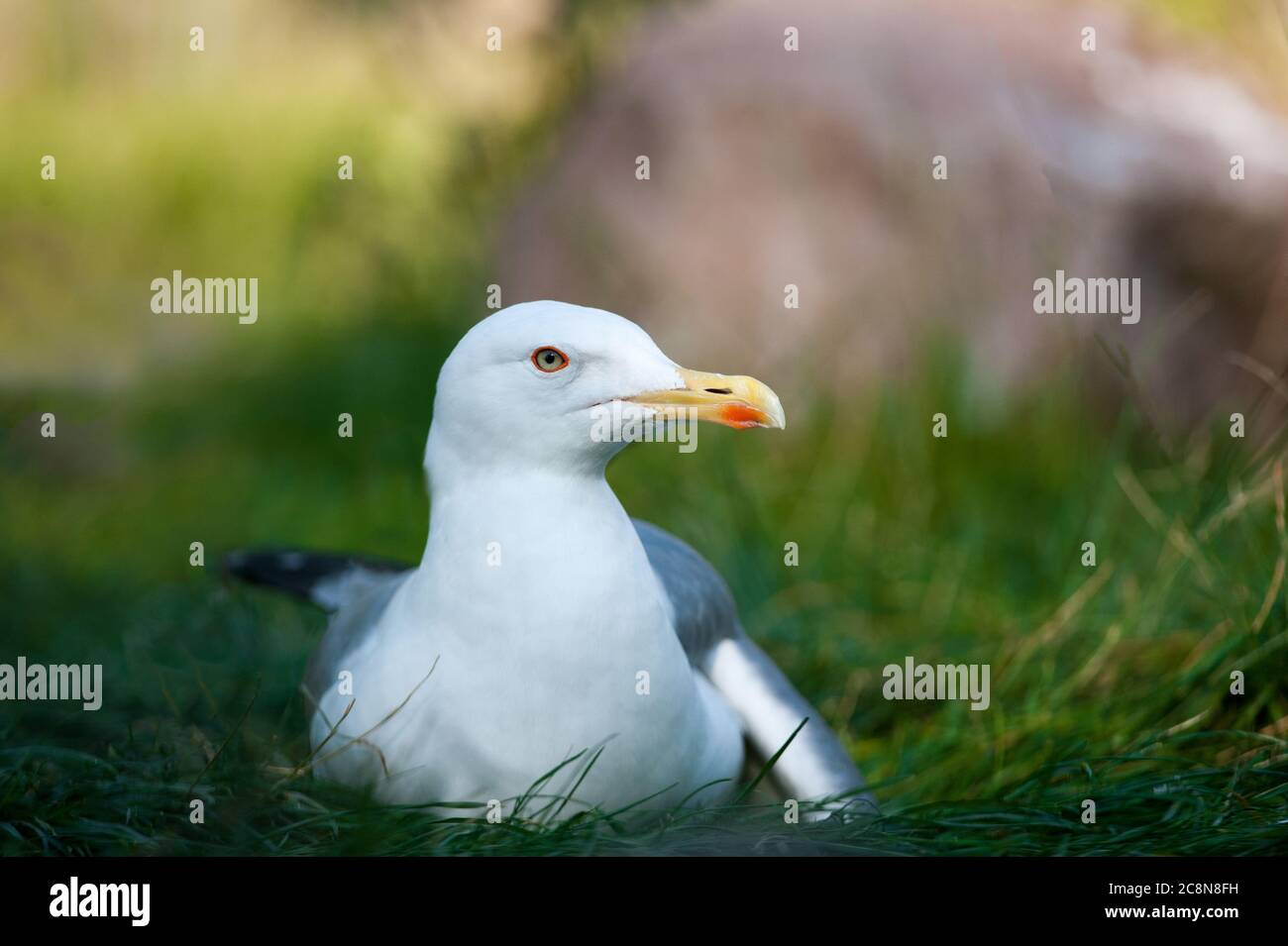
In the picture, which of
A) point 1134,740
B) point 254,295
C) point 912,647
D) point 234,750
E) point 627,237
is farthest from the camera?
point 254,295

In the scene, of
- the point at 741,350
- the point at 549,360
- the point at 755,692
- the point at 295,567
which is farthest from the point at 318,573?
the point at 741,350

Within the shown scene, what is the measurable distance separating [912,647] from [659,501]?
58.2 inches

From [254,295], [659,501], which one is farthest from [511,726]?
[254,295]

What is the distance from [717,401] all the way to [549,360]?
1.12 feet

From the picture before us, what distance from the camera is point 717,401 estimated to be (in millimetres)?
2879

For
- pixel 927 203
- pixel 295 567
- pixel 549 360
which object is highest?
pixel 927 203

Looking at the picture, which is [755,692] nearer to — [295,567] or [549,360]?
[549,360]

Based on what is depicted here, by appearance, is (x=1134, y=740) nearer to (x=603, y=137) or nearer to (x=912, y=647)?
(x=912, y=647)

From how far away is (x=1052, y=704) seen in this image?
3.99 meters

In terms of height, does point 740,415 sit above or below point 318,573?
above

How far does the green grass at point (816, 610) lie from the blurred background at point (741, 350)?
0.06 feet

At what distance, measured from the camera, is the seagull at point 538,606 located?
2.83 meters

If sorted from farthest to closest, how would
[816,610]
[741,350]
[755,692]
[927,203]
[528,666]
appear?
[741,350] → [927,203] → [816,610] → [755,692] → [528,666]

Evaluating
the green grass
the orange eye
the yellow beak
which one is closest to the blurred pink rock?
the green grass
